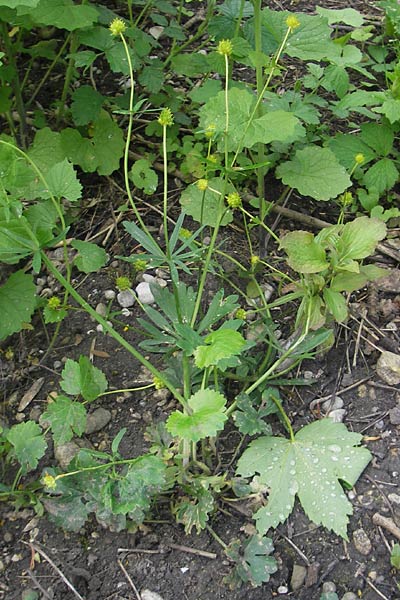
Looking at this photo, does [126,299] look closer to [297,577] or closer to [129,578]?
[129,578]

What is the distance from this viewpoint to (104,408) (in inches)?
74.0

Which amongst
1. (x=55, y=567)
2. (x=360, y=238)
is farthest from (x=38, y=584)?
(x=360, y=238)

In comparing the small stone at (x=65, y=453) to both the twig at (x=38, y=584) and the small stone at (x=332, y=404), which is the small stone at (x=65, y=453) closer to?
the twig at (x=38, y=584)

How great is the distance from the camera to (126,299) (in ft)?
6.88

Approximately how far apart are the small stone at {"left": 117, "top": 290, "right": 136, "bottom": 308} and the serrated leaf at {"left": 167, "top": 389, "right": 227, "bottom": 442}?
2.18 ft

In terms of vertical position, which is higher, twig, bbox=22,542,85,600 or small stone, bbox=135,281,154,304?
small stone, bbox=135,281,154,304

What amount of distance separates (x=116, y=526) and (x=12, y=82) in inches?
61.6

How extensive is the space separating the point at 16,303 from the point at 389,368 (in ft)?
3.39

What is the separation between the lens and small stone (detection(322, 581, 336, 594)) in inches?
60.6

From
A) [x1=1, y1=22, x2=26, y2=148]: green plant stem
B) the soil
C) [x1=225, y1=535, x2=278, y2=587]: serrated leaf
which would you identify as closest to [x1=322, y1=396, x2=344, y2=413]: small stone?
the soil

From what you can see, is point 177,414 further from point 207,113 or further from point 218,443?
point 207,113

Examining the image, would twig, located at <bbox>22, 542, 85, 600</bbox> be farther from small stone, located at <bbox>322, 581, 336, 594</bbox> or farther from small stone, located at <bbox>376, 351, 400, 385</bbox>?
small stone, located at <bbox>376, 351, 400, 385</bbox>

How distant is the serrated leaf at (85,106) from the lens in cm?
232

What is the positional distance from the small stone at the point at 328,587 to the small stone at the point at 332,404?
1.49 feet
